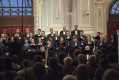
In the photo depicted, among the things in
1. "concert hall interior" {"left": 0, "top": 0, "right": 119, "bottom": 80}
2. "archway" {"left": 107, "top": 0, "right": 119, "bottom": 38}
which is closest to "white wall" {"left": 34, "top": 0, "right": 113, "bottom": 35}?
"concert hall interior" {"left": 0, "top": 0, "right": 119, "bottom": 80}

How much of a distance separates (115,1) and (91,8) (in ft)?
6.13

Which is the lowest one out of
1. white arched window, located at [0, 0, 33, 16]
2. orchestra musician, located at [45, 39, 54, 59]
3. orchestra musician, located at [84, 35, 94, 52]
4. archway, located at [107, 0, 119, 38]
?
orchestra musician, located at [45, 39, 54, 59]

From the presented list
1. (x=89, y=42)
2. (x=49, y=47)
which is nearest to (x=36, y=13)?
(x=49, y=47)

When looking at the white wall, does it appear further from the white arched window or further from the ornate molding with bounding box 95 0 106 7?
the white arched window

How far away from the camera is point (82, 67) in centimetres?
325

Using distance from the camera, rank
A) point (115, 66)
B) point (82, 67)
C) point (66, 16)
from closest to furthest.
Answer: point (82, 67) → point (115, 66) → point (66, 16)

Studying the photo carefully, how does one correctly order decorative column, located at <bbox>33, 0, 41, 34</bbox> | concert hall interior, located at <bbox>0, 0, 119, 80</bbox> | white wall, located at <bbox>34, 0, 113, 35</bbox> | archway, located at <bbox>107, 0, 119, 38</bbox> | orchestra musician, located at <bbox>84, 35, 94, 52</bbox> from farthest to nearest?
archway, located at <bbox>107, 0, 119, 38</bbox> → decorative column, located at <bbox>33, 0, 41, 34</bbox> → white wall, located at <bbox>34, 0, 113, 35</bbox> → orchestra musician, located at <bbox>84, 35, 94, 52</bbox> → concert hall interior, located at <bbox>0, 0, 119, 80</bbox>

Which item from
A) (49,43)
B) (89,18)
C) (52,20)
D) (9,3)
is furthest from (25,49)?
(9,3)

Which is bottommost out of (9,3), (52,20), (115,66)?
(115,66)

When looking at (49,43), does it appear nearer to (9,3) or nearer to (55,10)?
(55,10)

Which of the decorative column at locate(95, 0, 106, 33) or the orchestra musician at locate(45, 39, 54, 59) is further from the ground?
the decorative column at locate(95, 0, 106, 33)

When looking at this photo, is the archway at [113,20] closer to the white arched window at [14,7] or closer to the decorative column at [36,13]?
the decorative column at [36,13]

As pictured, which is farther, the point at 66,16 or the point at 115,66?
the point at 66,16

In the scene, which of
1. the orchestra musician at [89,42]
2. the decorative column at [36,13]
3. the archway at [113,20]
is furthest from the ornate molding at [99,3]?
the orchestra musician at [89,42]
